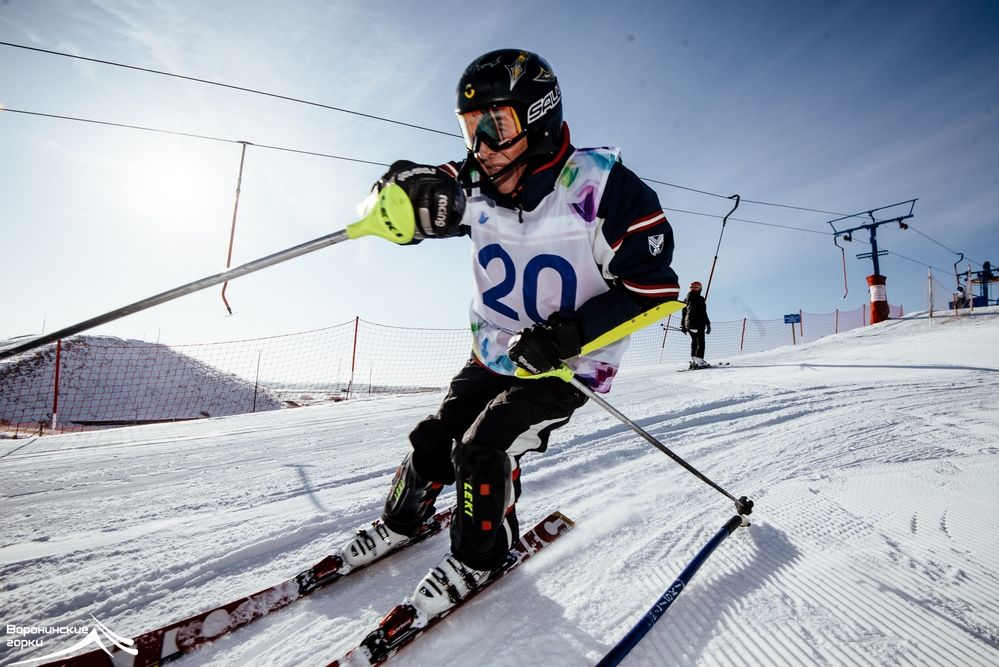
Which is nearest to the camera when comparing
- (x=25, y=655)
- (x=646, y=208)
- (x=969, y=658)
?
(x=969, y=658)

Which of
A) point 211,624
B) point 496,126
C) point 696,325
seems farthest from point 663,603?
point 696,325

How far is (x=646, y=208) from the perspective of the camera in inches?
70.5

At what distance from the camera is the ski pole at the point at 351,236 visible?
1467mm

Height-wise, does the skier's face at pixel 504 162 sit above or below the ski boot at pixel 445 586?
above

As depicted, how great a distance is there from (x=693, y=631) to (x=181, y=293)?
219 cm

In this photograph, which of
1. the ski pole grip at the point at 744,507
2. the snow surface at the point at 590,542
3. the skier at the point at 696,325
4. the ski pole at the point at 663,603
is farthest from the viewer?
the skier at the point at 696,325

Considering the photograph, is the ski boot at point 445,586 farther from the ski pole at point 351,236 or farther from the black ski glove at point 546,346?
the ski pole at point 351,236

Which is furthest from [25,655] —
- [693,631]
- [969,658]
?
[969,658]

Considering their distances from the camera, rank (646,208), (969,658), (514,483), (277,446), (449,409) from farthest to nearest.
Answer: (277,446)
(449,409)
(514,483)
(646,208)
(969,658)

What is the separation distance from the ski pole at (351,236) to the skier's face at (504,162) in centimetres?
51

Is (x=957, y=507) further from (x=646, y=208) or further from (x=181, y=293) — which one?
(x=181, y=293)

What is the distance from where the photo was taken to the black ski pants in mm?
1648
